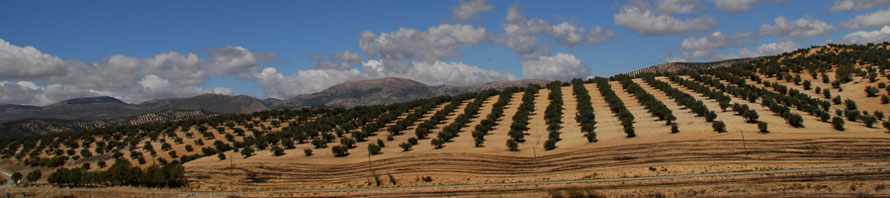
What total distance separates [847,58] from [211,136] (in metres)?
99.6

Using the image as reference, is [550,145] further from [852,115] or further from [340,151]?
[852,115]

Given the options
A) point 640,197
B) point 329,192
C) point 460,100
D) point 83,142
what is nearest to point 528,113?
point 460,100

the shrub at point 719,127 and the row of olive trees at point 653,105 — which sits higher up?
the row of olive trees at point 653,105

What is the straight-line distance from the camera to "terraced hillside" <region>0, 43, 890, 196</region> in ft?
118

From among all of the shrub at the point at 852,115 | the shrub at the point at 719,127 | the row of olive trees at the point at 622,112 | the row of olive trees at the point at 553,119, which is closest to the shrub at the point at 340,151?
the row of olive trees at the point at 553,119

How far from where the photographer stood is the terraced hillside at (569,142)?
36.1 meters

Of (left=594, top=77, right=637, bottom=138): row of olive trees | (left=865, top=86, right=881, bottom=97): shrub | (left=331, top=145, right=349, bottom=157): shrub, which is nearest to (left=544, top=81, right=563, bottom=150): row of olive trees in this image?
(left=594, top=77, right=637, bottom=138): row of olive trees

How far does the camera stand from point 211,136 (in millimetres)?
85438

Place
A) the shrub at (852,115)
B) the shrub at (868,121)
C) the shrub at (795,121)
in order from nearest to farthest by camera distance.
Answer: the shrub at (868,121)
the shrub at (795,121)
the shrub at (852,115)

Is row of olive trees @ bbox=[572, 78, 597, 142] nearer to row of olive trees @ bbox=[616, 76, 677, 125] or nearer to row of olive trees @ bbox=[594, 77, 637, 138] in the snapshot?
row of olive trees @ bbox=[594, 77, 637, 138]

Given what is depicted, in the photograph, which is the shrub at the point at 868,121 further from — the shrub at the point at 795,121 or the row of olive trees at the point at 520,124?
the row of olive trees at the point at 520,124

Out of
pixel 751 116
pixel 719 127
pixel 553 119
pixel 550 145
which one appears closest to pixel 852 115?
pixel 751 116

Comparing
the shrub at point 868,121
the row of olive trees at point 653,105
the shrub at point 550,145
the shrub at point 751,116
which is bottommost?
the shrub at point 550,145

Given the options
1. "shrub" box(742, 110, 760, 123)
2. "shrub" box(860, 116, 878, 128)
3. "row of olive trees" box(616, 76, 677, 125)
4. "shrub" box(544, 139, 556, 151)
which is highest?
"row of olive trees" box(616, 76, 677, 125)
